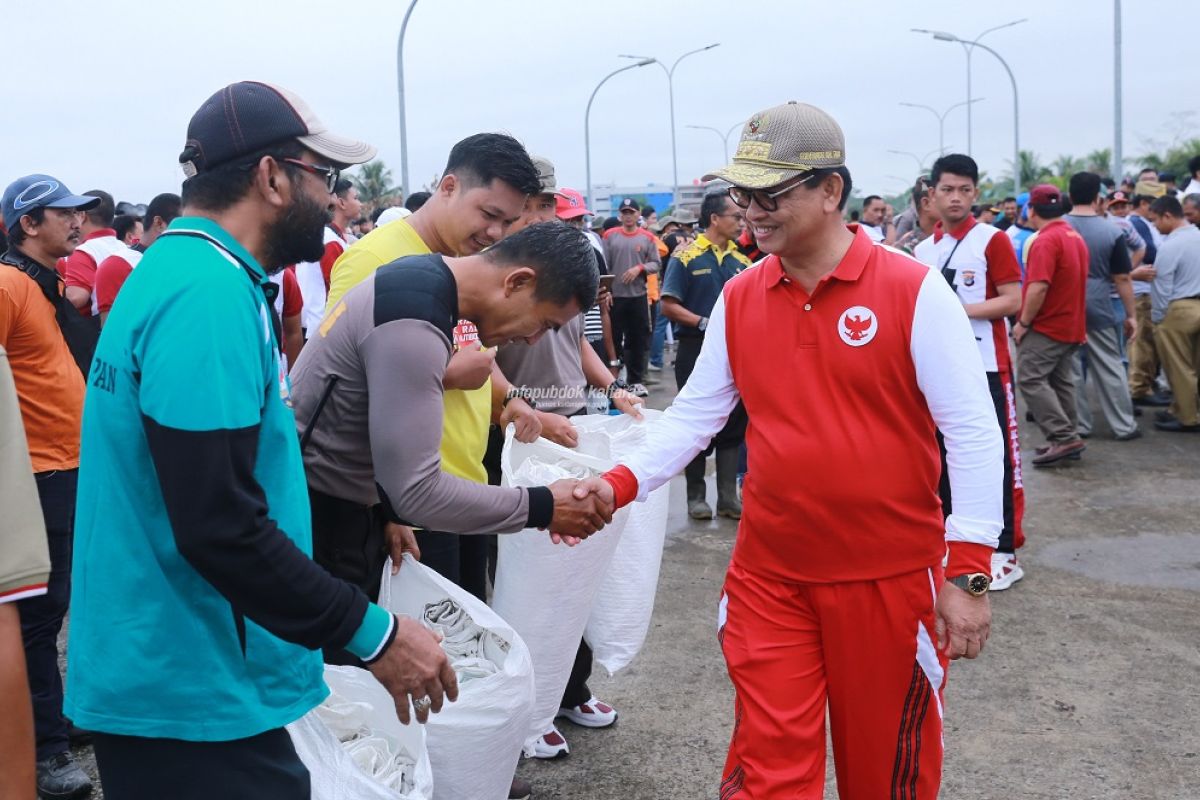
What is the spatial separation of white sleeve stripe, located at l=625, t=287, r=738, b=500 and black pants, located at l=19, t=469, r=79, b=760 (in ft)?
7.43

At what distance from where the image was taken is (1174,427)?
10.1 m

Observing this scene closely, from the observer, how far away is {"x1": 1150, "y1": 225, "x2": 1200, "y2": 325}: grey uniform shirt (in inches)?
384

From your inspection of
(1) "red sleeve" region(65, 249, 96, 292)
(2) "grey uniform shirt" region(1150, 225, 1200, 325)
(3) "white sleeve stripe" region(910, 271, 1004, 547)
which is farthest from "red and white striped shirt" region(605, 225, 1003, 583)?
(2) "grey uniform shirt" region(1150, 225, 1200, 325)

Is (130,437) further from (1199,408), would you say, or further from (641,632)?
(1199,408)

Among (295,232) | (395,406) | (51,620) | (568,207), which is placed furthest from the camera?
(568,207)

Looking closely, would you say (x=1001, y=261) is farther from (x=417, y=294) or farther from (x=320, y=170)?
(x=320, y=170)

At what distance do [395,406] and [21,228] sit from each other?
2.64m

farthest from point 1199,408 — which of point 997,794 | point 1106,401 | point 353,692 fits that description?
point 353,692

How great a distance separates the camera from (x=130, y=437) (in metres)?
1.87

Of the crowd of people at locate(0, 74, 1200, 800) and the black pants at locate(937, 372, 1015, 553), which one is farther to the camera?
the black pants at locate(937, 372, 1015, 553)

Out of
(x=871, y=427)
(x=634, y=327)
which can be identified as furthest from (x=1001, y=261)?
(x=634, y=327)

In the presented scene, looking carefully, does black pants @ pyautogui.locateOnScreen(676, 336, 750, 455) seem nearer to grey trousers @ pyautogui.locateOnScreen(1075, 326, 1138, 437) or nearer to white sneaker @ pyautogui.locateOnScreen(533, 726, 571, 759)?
white sneaker @ pyautogui.locateOnScreen(533, 726, 571, 759)

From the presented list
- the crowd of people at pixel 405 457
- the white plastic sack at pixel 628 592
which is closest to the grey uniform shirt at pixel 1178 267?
the crowd of people at pixel 405 457

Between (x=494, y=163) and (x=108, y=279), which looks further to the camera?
(x=108, y=279)
